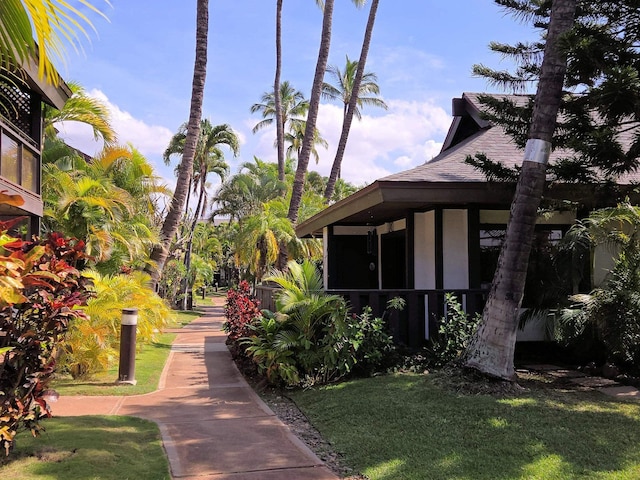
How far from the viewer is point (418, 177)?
8.94 m

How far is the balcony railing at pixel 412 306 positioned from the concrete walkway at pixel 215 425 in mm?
2308

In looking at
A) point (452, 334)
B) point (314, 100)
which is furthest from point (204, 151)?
point (452, 334)

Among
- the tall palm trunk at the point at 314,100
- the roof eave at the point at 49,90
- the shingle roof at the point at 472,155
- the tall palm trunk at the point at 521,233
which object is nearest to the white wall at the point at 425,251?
the shingle roof at the point at 472,155

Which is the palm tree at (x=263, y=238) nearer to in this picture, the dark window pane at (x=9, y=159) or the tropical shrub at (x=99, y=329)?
the tropical shrub at (x=99, y=329)

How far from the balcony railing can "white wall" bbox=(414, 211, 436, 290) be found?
112 cm

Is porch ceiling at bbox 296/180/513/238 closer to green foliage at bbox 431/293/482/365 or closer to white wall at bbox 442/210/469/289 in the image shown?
white wall at bbox 442/210/469/289

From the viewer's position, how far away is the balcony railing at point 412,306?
905 cm

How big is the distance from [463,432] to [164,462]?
2.86 metres

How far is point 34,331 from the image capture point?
187 inches

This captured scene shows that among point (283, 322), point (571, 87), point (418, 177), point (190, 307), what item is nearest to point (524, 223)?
point (418, 177)

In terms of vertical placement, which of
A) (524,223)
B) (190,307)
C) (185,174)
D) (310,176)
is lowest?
(190,307)

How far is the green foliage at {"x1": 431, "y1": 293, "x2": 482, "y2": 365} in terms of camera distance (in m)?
8.34

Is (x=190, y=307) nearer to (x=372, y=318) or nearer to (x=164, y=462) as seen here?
(x=372, y=318)

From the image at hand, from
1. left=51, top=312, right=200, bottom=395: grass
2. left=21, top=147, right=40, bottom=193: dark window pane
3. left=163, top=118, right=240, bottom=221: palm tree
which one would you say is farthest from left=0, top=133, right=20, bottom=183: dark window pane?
left=163, top=118, right=240, bottom=221: palm tree
